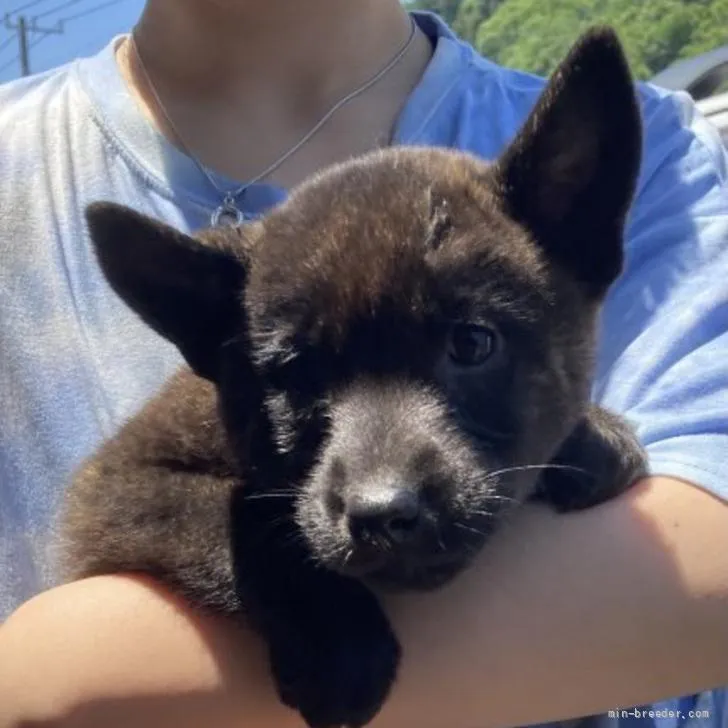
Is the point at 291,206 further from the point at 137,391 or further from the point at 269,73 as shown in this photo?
the point at 269,73

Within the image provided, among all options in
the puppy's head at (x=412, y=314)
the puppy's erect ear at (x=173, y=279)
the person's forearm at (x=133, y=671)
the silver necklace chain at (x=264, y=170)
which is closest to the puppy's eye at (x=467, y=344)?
the puppy's head at (x=412, y=314)

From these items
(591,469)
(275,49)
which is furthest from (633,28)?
(591,469)

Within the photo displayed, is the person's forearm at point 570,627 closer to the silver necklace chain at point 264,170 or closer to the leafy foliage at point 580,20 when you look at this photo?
the silver necklace chain at point 264,170

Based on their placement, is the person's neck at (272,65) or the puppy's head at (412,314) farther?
the person's neck at (272,65)

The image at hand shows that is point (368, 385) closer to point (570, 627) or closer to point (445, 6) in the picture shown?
point (570, 627)

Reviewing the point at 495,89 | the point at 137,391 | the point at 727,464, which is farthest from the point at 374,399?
the point at 495,89
